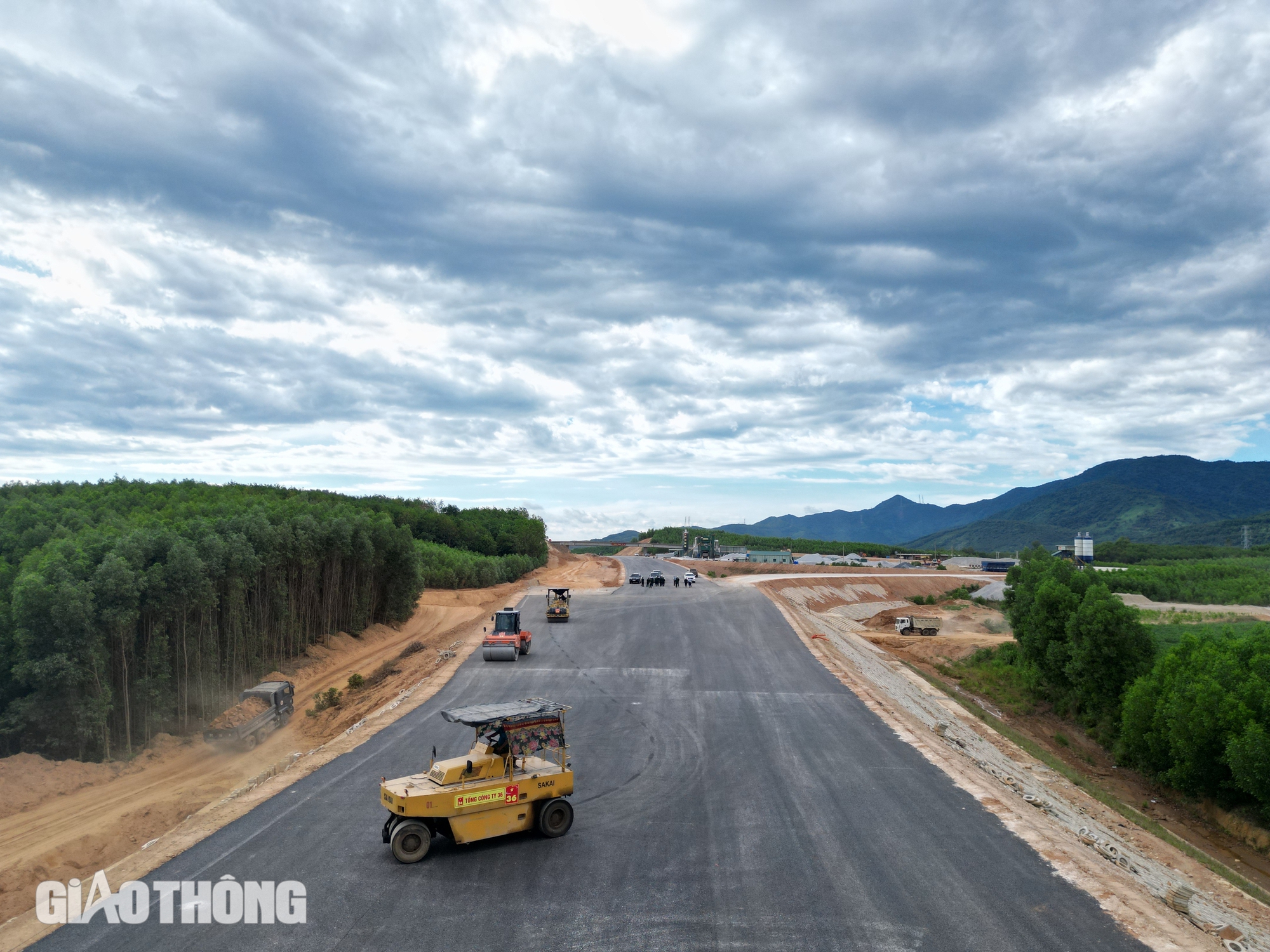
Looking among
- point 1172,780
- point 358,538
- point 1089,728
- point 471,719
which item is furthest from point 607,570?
point 471,719

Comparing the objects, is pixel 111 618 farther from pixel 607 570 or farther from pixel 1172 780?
pixel 607 570

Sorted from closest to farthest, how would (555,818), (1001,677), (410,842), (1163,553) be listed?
(410,842) < (555,818) < (1001,677) < (1163,553)

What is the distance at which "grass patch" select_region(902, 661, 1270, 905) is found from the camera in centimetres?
1925

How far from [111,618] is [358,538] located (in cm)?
2574

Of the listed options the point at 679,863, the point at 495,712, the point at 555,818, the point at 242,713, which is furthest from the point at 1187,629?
the point at 242,713

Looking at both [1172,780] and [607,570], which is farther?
[607,570]

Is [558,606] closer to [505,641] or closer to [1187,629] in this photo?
[505,641]

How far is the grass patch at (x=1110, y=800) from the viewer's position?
758 inches

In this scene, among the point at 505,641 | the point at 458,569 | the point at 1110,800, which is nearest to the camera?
the point at 1110,800

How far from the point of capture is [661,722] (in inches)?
1021

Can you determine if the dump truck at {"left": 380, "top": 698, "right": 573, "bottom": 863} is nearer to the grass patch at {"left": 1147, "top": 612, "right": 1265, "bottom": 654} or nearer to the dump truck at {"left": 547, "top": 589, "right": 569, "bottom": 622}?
the dump truck at {"left": 547, "top": 589, "right": 569, "bottom": 622}

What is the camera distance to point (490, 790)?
14289mm

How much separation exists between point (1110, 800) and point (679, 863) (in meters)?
18.5

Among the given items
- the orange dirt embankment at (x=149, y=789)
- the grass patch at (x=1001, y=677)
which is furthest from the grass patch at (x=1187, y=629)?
the orange dirt embankment at (x=149, y=789)
